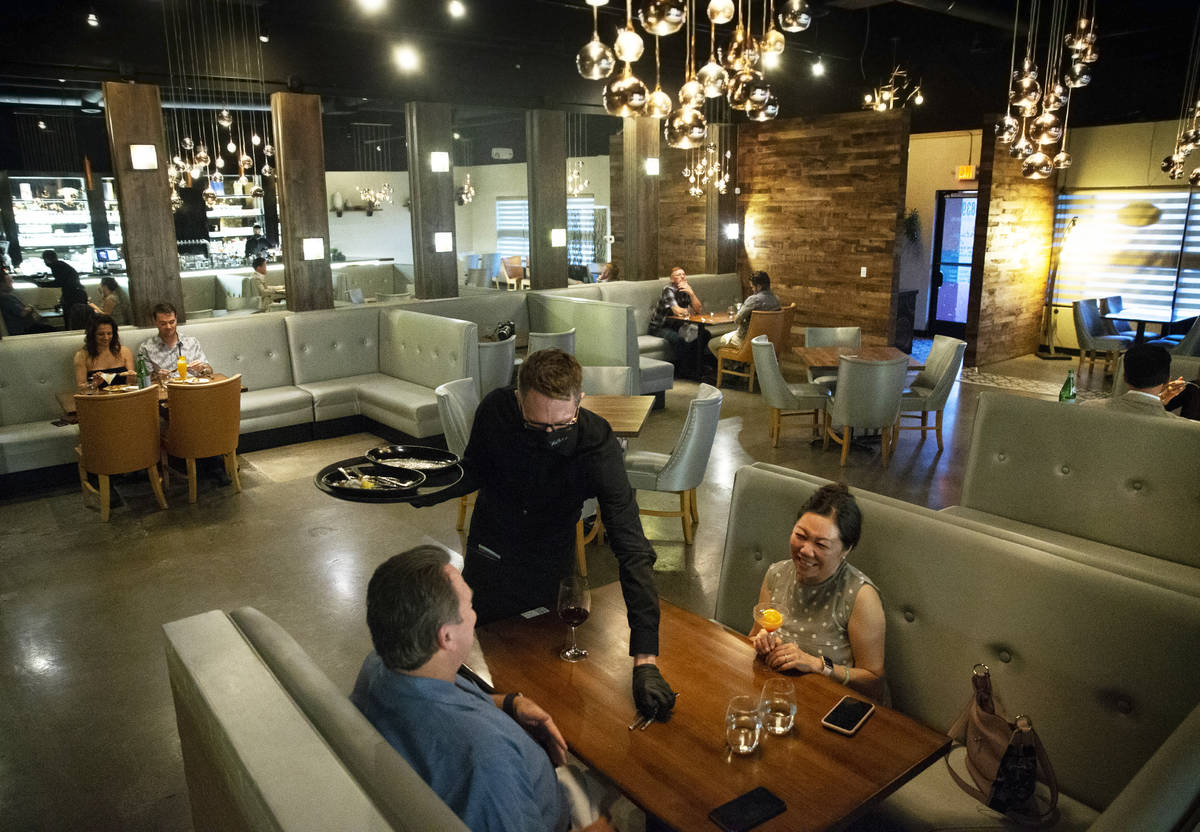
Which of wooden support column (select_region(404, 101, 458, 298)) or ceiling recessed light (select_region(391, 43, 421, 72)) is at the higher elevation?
ceiling recessed light (select_region(391, 43, 421, 72))

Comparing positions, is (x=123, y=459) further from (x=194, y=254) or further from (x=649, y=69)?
(x=194, y=254)

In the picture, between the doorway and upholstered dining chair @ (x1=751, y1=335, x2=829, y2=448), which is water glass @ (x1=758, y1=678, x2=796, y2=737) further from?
the doorway

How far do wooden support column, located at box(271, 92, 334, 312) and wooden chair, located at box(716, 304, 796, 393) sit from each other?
420 centimetres

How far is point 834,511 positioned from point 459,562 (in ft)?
7.80

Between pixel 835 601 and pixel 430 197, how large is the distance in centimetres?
706

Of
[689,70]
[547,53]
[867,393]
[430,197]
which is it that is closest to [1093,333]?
[867,393]

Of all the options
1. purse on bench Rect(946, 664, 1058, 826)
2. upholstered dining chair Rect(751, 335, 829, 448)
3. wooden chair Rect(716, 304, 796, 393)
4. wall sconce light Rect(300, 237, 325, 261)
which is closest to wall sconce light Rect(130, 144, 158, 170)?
wall sconce light Rect(300, 237, 325, 261)

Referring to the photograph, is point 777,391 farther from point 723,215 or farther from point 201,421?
point 723,215

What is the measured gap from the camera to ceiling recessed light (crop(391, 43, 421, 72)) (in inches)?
323

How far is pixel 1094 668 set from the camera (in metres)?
2.28

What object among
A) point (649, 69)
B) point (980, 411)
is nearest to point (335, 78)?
point (649, 69)

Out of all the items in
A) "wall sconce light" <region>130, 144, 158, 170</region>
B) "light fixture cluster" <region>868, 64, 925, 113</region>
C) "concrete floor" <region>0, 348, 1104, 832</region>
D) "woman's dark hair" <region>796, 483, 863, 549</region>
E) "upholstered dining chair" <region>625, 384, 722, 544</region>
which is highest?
"light fixture cluster" <region>868, 64, 925, 113</region>

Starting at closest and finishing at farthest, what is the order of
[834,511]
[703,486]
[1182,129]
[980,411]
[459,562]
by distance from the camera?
[834,511] < [980,411] < [459,562] < [703,486] < [1182,129]

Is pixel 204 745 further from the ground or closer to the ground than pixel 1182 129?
closer to the ground
